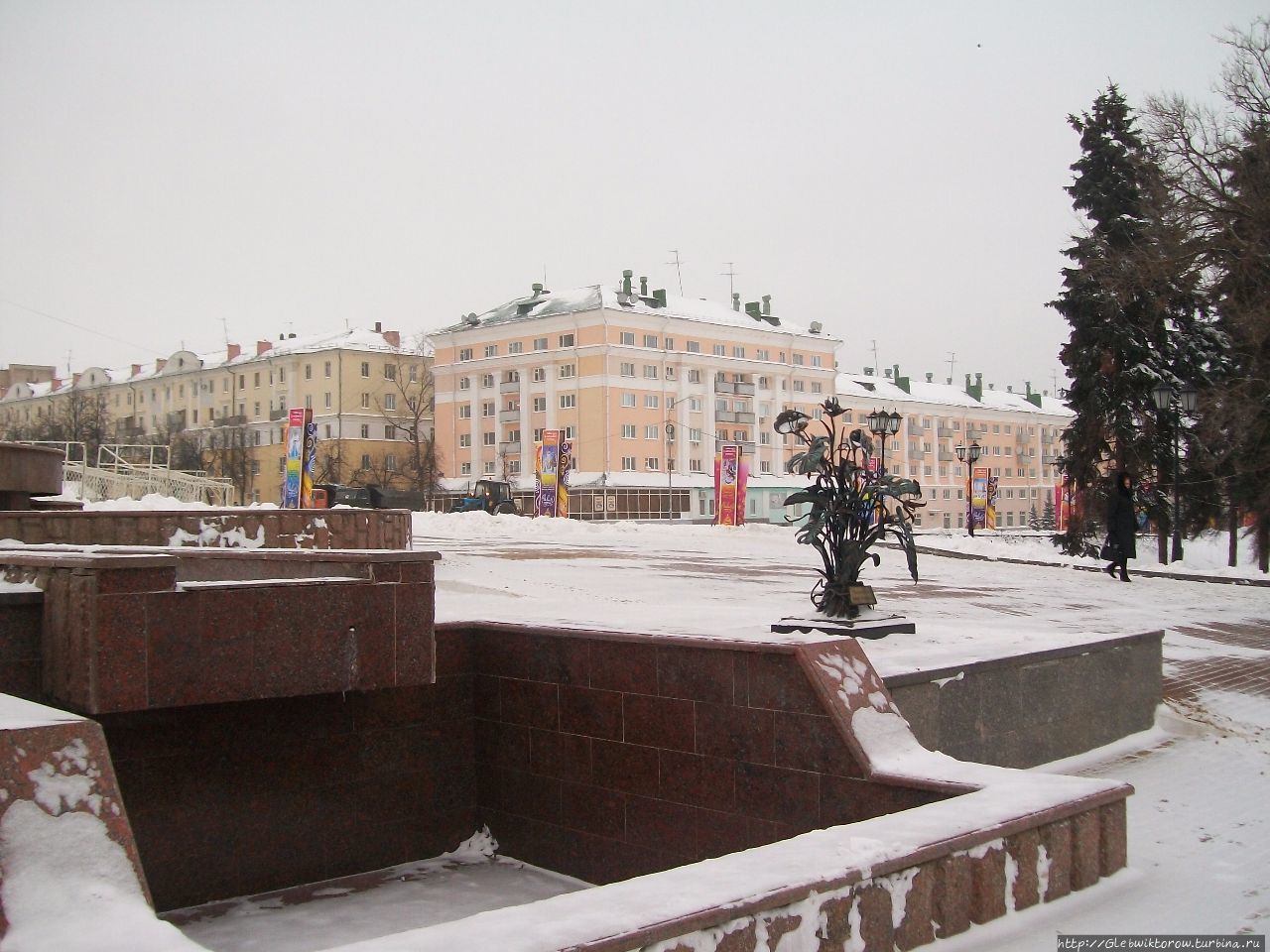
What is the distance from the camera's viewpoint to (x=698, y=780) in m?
7.39

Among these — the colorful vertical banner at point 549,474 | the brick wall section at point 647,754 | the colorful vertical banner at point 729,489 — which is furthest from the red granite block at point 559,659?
the colorful vertical banner at point 549,474


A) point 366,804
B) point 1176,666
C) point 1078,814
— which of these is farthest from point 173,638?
point 1176,666

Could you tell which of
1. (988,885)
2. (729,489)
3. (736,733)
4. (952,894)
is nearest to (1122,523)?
(736,733)

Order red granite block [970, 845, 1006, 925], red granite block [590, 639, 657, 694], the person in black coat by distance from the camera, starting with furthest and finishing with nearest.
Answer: the person in black coat
red granite block [590, 639, 657, 694]
red granite block [970, 845, 1006, 925]

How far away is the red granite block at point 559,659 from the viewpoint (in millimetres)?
8125

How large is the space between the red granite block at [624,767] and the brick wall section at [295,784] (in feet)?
4.36

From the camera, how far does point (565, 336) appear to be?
70.8 meters

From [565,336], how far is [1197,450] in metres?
45.5

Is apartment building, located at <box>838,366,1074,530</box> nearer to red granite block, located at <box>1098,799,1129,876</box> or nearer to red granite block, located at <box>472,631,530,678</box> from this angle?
red granite block, located at <box>472,631,530,678</box>

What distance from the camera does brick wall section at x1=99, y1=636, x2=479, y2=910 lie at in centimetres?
750

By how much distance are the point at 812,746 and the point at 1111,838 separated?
177 cm

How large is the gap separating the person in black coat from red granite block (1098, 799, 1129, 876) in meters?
15.4

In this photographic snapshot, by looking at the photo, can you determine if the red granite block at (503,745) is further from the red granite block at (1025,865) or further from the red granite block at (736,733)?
the red granite block at (1025,865)

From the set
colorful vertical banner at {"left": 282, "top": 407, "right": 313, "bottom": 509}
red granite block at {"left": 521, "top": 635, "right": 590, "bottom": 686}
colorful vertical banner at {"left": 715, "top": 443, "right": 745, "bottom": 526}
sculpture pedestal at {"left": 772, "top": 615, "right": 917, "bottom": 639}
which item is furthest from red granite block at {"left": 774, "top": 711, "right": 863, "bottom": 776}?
colorful vertical banner at {"left": 715, "top": 443, "right": 745, "bottom": 526}
